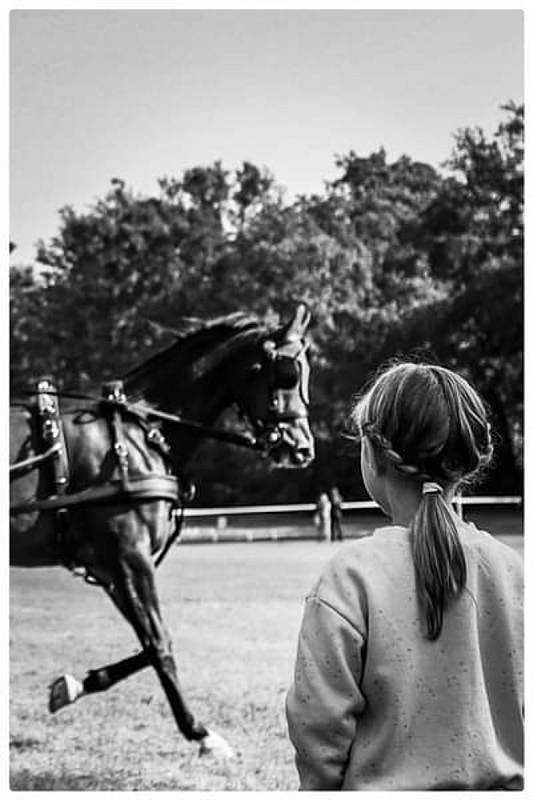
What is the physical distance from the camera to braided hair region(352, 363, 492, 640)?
1.14 metres

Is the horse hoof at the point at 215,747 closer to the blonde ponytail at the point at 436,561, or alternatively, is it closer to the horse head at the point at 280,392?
the horse head at the point at 280,392

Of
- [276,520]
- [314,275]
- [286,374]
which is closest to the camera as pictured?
[286,374]

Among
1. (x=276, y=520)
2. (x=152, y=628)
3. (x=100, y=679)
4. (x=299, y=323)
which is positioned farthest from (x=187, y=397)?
(x=276, y=520)

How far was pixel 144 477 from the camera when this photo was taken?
3.51 meters

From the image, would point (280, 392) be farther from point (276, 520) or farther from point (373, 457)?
point (276, 520)

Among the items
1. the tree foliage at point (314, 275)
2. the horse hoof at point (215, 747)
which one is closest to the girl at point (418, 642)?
the horse hoof at point (215, 747)

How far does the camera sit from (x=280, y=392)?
371 centimetres

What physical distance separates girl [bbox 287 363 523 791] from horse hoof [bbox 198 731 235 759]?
2.20m

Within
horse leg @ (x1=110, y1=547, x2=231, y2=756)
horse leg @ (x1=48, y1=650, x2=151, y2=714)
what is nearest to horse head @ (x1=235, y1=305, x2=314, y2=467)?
horse leg @ (x1=110, y1=547, x2=231, y2=756)

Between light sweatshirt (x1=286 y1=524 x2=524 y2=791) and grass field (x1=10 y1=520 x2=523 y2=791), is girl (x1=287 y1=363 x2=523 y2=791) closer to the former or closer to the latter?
light sweatshirt (x1=286 y1=524 x2=524 y2=791)

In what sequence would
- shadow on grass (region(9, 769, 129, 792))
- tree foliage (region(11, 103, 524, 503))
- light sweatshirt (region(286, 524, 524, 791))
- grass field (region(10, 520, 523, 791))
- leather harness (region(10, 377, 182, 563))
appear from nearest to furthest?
light sweatshirt (region(286, 524, 524, 791))
shadow on grass (region(9, 769, 129, 792))
grass field (region(10, 520, 523, 791))
leather harness (region(10, 377, 182, 563))
tree foliage (region(11, 103, 524, 503))

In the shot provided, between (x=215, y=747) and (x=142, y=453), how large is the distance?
888 mm

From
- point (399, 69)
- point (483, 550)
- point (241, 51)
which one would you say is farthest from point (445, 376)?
point (399, 69)

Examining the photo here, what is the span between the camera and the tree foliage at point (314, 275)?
48.1 ft
